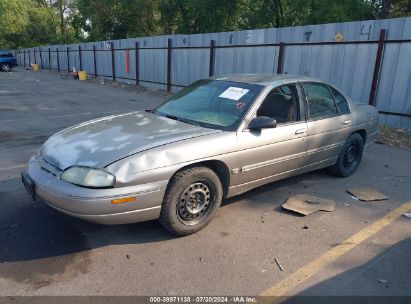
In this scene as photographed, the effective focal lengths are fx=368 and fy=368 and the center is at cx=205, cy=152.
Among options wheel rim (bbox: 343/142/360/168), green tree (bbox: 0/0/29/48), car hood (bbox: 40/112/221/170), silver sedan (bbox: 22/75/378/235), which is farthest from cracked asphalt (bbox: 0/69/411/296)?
green tree (bbox: 0/0/29/48)

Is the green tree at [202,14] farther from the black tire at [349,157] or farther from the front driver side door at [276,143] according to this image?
the front driver side door at [276,143]

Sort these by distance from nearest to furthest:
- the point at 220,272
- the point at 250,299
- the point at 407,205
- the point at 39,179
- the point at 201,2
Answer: the point at 250,299, the point at 220,272, the point at 39,179, the point at 407,205, the point at 201,2

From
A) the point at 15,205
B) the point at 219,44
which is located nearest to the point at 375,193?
the point at 15,205

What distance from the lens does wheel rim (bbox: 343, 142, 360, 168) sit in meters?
5.52

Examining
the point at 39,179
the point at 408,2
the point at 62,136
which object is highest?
the point at 408,2

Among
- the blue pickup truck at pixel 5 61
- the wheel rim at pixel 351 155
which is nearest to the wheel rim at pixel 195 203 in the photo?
the wheel rim at pixel 351 155

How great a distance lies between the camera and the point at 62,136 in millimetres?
3984

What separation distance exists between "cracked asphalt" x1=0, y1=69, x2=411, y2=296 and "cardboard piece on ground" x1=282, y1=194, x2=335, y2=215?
10cm

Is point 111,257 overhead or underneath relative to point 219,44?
underneath

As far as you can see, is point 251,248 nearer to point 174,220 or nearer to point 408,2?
point 174,220

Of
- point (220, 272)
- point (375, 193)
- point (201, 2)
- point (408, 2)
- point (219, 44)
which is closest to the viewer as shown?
point (220, 272)

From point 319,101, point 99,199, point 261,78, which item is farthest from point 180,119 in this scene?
point 319,101

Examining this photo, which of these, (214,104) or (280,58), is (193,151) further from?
(280,58)

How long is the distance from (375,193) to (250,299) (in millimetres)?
2900
